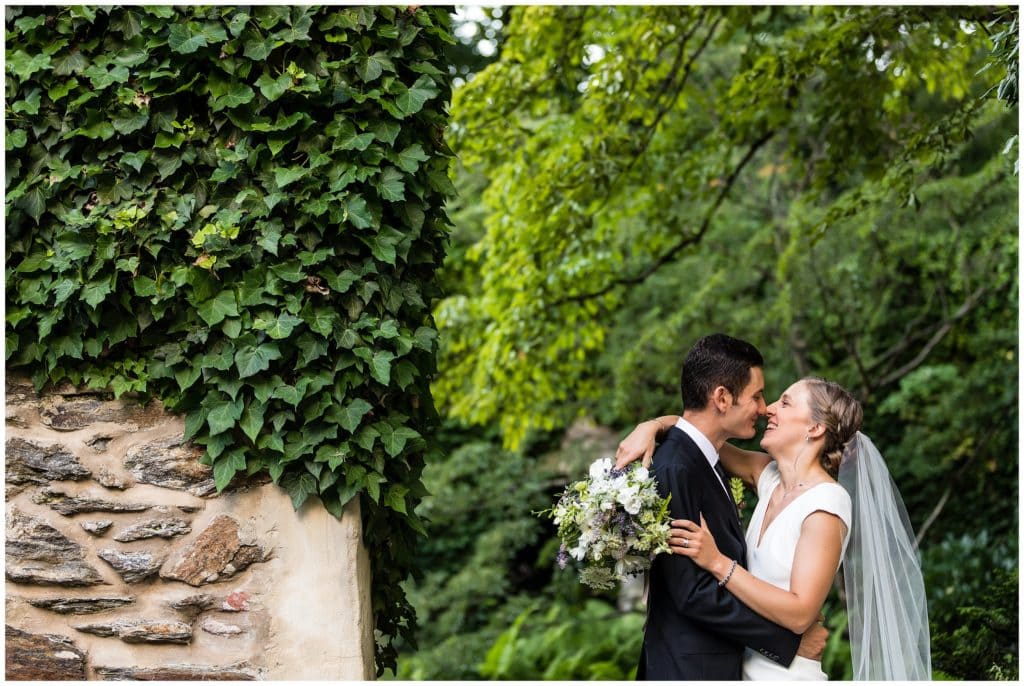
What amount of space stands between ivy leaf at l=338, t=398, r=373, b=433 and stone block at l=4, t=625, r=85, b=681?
1047mm

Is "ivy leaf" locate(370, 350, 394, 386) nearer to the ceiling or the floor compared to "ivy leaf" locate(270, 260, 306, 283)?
nearer to the floor

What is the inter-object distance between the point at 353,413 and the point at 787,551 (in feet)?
4.50

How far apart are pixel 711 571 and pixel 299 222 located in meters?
1.56

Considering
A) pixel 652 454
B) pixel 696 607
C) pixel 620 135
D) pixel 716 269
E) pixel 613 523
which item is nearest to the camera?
pixel 613 523

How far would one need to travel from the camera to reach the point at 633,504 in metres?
2.49

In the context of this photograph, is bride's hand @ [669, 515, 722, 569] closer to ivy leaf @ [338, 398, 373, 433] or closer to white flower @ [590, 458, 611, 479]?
white flower @ [590, 458, 611, 479]

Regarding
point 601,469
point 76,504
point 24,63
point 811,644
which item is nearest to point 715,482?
point 601,469

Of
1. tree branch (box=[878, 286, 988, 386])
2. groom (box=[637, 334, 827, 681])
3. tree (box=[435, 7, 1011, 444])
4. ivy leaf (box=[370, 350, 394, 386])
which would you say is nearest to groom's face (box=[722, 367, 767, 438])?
groom (box=[637, 334, 827, 681])

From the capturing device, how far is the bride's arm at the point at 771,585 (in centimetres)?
259

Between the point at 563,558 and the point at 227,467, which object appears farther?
the point at 227,467

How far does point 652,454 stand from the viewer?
284 cm

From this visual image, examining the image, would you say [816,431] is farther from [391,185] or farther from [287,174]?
[287,174]

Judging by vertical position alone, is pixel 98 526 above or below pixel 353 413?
below

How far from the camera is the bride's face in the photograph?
299 cm
